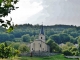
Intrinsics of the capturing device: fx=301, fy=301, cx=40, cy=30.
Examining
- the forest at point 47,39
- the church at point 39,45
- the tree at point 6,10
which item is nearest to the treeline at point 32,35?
the forest at point 47,39

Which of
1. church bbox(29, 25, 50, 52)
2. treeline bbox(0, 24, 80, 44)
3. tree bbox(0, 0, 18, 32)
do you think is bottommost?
tree bbox(0, 0, 18, 32)

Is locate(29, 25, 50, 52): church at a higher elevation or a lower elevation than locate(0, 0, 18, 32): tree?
higher

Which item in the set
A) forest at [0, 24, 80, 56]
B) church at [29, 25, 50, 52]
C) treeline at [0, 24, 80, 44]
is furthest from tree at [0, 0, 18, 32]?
treeline at [0, 24, 80, 44]

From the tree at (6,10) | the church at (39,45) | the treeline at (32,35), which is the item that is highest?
the treeline at (32,35)

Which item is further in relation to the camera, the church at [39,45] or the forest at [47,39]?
the church at [39,45]

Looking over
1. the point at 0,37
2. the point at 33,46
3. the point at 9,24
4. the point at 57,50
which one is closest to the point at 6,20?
the point at 9,24

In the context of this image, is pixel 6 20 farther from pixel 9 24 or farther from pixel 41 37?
pixel 41 37

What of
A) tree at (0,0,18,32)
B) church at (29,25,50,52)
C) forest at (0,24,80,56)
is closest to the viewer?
tree at (0,0,18,32)

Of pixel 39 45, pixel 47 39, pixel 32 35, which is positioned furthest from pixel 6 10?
pixel 32 35

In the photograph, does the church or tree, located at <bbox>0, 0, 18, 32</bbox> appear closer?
tree, located at <bbox>0, 0, 18, 32</bbox>

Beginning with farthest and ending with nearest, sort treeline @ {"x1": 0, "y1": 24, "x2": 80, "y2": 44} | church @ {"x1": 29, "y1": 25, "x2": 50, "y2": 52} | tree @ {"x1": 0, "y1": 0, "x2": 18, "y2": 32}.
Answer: treeline @ {"x1": 0, "y1": 24, "x2": 80, "y2": 44} → church @ {"x1": 29, "y1": 25, "x2": 50, "y2": 52} → tree @ {"x1": 0, "y1": 0, "x2": 18, "y2": 32}

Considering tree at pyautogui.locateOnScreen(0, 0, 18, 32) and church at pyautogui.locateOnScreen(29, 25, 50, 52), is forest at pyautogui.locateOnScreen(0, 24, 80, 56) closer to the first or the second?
church at pyautogui.locateOnScreen(29, 25, 50, 52)

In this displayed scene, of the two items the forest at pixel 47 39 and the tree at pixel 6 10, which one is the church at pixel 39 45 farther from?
the tree at pixel 6 10

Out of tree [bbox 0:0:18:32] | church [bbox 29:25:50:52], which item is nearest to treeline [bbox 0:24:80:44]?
church [bbox 29:25:50:52]
